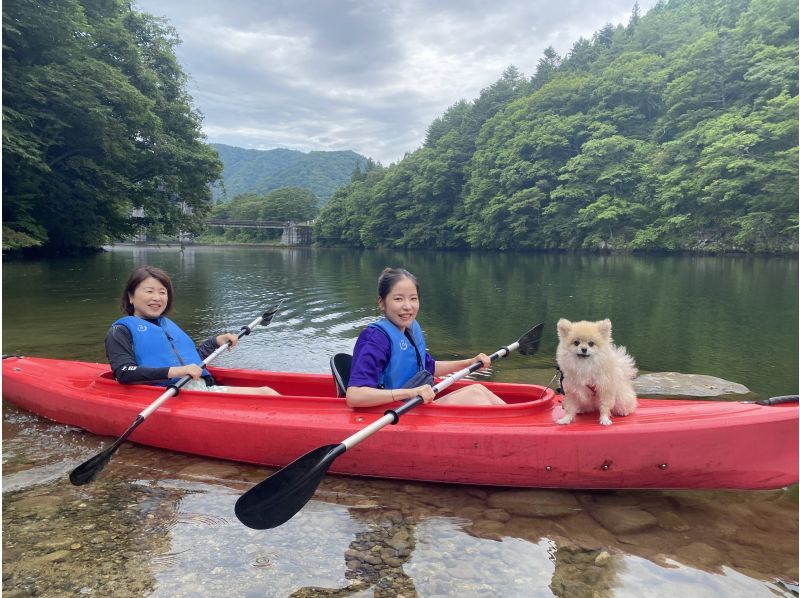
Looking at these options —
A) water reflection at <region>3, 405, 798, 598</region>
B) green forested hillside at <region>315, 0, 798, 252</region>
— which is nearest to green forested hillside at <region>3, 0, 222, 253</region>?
water reflection at <region>3, 405, 798, 598</region>

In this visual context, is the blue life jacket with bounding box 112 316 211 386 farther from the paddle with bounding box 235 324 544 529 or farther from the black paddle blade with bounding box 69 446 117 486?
the paddle with bounding box 235 324 544 529

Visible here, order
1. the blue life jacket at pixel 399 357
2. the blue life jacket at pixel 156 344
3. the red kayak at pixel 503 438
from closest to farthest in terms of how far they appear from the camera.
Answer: the red kayak at pixel 503 438, the blue life jacket at pixel 399 357, the blue life jacket at pixel 156 344

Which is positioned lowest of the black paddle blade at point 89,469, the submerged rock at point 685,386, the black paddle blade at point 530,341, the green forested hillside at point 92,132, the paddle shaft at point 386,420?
the submerged rock at point 685,386

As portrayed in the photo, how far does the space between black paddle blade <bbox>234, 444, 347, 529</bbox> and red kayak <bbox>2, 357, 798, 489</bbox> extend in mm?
724

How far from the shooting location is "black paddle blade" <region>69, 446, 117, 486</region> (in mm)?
3259

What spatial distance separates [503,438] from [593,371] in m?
0.73

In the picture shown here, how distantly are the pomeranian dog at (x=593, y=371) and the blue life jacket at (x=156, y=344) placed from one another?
3106mm

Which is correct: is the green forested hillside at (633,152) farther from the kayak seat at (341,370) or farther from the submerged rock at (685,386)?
the kayak seat at (341,370)

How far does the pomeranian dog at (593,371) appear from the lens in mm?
3100

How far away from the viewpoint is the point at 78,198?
74.1 feet

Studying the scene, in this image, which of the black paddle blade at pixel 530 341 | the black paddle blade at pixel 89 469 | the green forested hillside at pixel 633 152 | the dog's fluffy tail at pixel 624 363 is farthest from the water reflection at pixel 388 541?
the green forested hillside at pixel 633 152

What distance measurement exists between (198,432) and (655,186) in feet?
125

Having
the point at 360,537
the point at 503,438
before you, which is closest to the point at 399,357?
the point at 503,438

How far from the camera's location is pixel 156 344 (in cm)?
423
